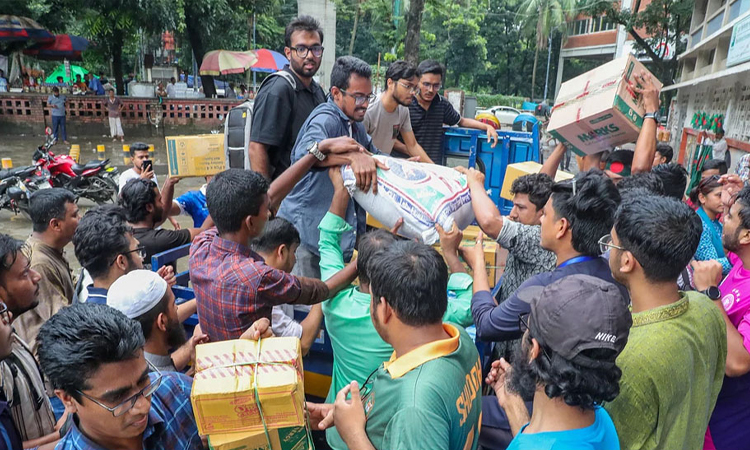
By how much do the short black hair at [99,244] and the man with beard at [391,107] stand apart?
Result: 7.38 ft

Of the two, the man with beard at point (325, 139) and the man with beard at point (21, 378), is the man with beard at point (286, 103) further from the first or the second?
the man with beard at point (21, 378)

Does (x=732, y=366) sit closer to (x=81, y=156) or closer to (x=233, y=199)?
(x=233, y=199)

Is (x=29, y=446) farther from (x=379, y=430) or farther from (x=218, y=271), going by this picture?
(x=379, y=430)

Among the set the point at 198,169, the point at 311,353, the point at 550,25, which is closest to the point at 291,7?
the point at 550,25

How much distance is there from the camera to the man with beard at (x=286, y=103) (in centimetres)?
314

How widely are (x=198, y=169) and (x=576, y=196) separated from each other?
3.19 metres

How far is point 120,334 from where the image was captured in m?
1.42

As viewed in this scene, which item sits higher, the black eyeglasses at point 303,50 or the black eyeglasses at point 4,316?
the black eyeglasses at point 303,50

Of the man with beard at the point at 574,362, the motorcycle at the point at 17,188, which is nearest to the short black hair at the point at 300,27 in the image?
the man with beard at the point at 574,362

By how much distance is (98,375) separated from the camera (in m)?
1.37

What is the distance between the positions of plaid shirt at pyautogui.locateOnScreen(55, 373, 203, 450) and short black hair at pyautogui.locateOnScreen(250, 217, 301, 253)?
86 centimetres

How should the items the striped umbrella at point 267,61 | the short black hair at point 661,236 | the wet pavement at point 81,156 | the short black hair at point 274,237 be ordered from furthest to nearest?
the striped umbrella at point 267,61, the wet pavement at point 81,156, the short black hair at point 274,237, the short black hair at point 661,236

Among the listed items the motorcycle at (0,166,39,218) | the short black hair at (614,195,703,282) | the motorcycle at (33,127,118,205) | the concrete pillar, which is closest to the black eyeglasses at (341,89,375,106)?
the short black hair at (614,195,703,282)

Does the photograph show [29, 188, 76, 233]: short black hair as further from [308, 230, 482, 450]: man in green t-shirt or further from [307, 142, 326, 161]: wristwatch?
[308, 230, 482, 450]: man in green t-shirt
